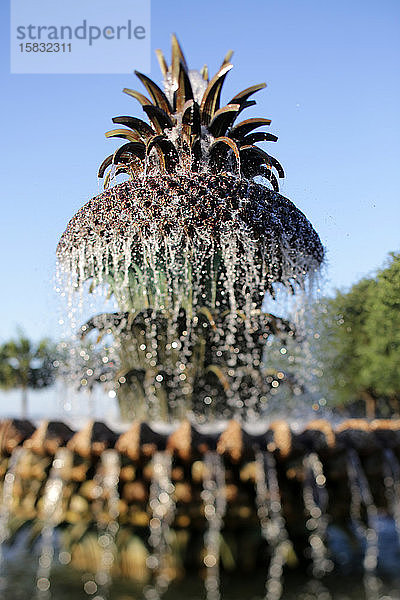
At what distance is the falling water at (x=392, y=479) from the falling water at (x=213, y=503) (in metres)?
1.35

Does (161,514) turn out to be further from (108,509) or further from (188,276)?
(188,276)

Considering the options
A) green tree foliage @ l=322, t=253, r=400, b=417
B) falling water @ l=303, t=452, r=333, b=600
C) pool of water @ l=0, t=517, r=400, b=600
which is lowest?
pool of water @ l=0, t=517, r=400, b=600

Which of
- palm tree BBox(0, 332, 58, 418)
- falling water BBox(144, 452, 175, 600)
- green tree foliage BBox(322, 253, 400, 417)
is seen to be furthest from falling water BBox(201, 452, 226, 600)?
palm tree BBox(0, 332, 58, 418)

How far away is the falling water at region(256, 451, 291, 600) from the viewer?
389 cm

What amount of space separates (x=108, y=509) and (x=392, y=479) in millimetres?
2279

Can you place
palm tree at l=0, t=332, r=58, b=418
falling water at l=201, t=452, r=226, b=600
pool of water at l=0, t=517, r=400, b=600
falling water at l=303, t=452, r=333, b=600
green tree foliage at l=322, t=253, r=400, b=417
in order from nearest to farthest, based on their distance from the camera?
pool of water at l=0, t=517, r=400, b=600
falling water at l=201, t=452, r=226, b=600
falling water at l=303, t=452, r=333, b=600
green tree foliage at l=322, t=253, r=400, b=417
palm tree at l=0, t=332, r=58, b=418

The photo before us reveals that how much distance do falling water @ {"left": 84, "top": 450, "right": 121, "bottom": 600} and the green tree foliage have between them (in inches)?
815

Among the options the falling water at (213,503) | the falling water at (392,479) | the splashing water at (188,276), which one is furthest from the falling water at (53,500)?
the falling water at (392,479)

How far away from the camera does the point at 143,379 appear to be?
6207mm

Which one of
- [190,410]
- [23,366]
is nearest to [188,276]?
[190,410]

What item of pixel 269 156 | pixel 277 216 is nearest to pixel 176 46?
pixel 269 156

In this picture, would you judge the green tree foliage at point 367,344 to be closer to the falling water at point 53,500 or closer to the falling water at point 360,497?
the falling water at point 360,497

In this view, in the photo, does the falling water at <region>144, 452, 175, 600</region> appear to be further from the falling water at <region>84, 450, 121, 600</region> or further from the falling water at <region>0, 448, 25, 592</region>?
the falling water at <region>0, 448, 25, 592</region>

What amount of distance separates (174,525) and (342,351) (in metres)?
24.3
